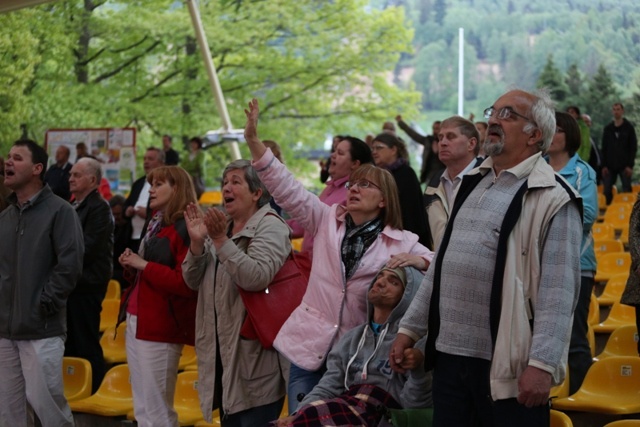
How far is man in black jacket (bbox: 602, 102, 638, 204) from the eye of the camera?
45.8 feet

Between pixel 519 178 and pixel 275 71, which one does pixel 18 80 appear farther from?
pixel 519 178

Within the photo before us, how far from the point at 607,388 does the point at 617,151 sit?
9.45 metres

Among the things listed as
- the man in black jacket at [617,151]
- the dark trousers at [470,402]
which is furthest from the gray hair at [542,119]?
the man in black jacket at [617,151]

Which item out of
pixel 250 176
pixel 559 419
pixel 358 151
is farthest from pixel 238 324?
pixel 559 419

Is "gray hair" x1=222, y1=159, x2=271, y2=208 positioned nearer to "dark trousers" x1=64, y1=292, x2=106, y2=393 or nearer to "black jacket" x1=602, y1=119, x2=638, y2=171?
"dark trousers" x1=64, y1=292, x2=106, y2=393

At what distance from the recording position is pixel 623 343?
19.0 feet

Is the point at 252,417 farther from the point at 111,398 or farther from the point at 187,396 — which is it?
the point at 111,398

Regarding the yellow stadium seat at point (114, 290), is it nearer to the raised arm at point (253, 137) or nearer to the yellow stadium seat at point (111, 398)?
the yellow stadium seat at point (111, 398)

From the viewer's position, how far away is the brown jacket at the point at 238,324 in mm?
4523

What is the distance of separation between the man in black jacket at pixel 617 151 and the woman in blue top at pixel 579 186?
9.01 m

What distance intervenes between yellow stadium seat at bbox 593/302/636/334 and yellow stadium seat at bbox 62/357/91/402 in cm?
326

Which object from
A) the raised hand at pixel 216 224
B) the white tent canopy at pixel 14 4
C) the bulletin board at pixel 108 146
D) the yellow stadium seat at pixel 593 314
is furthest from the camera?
the bulletin board at pixel 108 146

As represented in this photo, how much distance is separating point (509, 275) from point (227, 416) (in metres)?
1.94

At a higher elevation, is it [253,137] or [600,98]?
[253,137]
